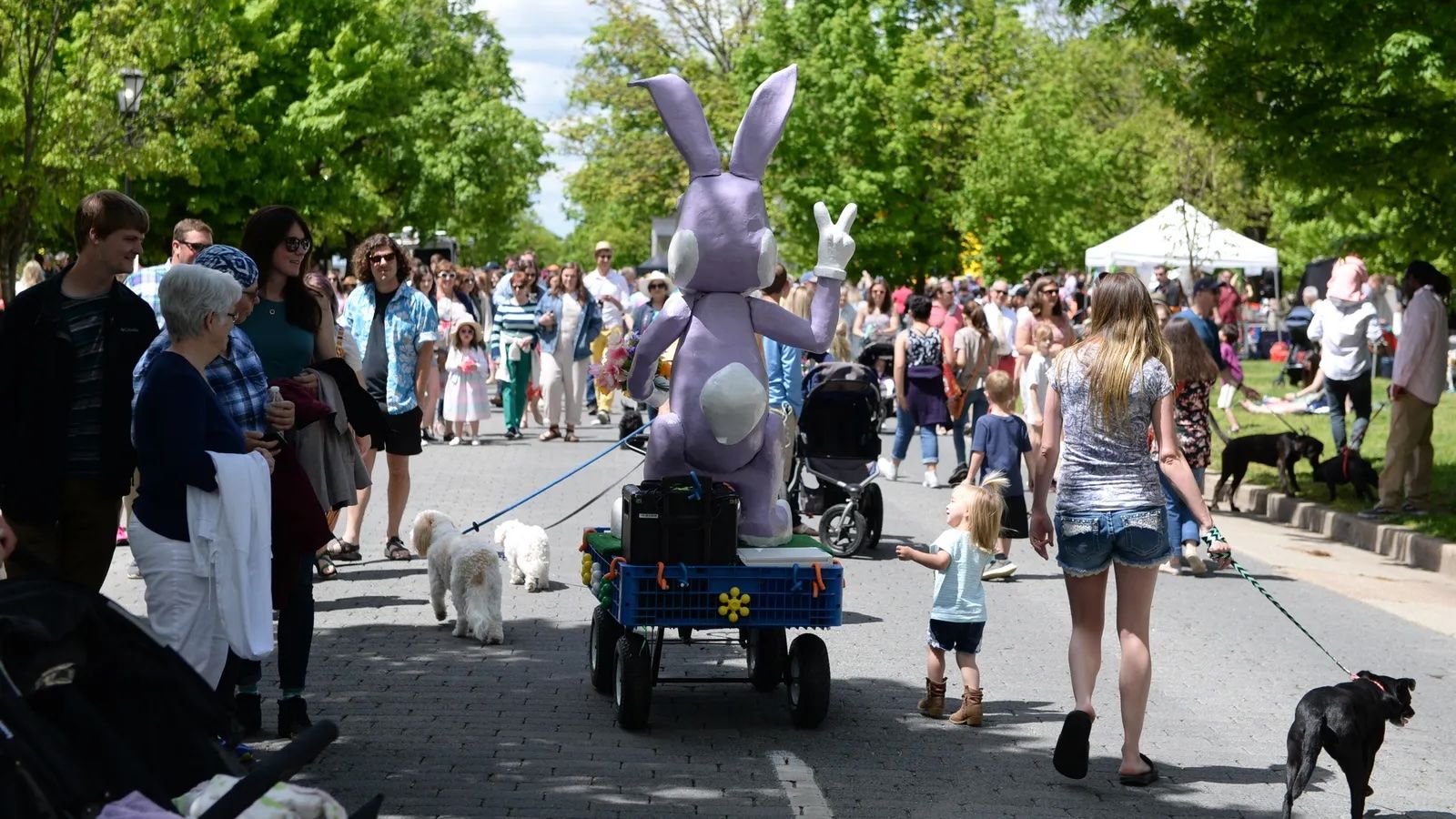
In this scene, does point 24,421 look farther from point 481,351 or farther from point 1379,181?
point 481,351

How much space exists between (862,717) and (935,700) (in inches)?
12.6

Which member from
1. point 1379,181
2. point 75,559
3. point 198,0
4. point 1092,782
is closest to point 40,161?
point 198,0

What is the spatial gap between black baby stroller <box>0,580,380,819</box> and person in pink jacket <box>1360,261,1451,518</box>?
11984 millimetres

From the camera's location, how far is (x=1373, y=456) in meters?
18.7

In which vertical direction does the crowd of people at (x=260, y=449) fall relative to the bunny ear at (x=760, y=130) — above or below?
below

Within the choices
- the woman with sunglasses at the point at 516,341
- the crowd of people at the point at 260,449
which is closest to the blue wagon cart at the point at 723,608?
the crowd of people at the point at 260,449

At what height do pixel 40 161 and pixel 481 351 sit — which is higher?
pixel 40 161

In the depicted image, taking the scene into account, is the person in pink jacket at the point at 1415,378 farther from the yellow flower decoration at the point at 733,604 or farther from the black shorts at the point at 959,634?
the yellow flower decoration at the point at 733,604

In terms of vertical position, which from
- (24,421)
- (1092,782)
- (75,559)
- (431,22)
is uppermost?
(431,22)

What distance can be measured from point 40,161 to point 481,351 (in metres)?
8.00

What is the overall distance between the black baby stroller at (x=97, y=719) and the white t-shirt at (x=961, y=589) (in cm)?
371

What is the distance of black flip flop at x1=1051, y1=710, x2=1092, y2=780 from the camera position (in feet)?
20.4

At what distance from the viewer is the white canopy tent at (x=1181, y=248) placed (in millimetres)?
36781

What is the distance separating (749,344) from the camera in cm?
791
